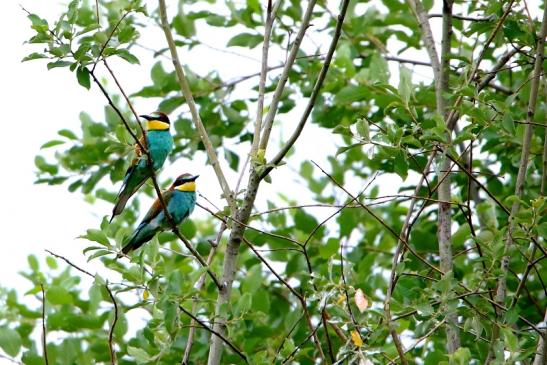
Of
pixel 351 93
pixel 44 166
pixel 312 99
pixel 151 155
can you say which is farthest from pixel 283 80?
pixel 44 166

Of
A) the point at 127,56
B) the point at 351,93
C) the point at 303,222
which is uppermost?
the point at 351,93

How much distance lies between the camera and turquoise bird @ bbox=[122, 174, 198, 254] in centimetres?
577

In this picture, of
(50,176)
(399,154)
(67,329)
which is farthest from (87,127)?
(399,154)

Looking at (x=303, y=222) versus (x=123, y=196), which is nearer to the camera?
(x=123, y=196)

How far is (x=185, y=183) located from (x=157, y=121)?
16.2 inches

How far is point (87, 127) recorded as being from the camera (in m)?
6.09

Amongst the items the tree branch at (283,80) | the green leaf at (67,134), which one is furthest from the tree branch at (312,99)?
the green leaf at (67,134)

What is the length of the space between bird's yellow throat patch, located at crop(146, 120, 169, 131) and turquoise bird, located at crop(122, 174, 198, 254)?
1.07 feet

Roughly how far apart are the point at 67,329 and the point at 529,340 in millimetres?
3372

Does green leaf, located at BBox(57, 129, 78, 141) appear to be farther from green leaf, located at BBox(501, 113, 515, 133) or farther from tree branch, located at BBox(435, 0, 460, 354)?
green leaf, located at BBox(501, 113, 515, 133)

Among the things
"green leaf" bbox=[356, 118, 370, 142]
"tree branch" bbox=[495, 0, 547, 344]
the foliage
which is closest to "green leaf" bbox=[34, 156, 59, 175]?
the foliage

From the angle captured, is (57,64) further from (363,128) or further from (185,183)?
(185,183)

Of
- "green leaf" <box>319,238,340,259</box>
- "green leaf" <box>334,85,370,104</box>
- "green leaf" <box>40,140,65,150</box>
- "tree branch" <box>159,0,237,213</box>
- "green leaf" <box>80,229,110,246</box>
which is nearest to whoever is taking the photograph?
"green leaf" <box>80,229,110,246</box>

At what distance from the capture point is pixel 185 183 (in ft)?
19.7
